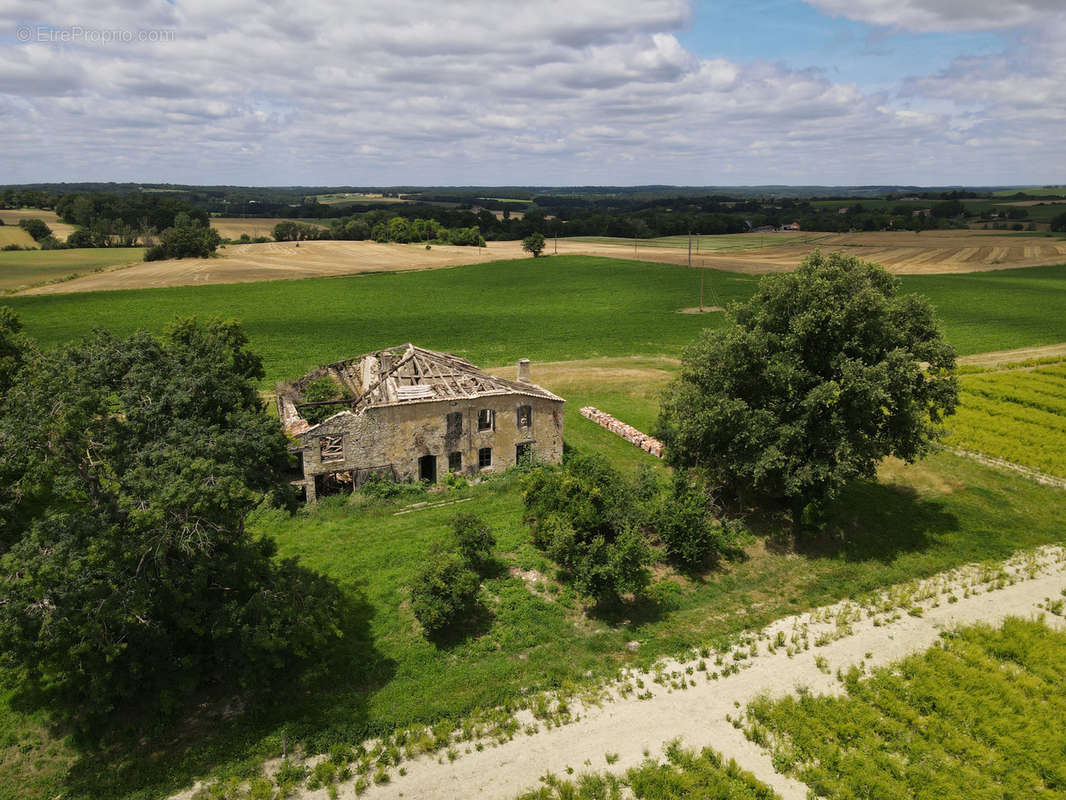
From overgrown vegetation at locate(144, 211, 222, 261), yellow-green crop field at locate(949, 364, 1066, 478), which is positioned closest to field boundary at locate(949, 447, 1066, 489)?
yellow-green crop field at locate(949, 364, 1066, 478)

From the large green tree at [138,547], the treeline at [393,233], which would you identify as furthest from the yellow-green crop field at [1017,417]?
the treeline at [393,233]

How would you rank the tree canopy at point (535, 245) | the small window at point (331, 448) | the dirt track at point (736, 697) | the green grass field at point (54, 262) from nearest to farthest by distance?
the dirt track at point (736, 697), the small window at point (331, 448), the green grass field at point (54, 262), the tree canopy at point (535, 245)

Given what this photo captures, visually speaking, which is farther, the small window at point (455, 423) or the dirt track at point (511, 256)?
the dirt track at point (511, 256)

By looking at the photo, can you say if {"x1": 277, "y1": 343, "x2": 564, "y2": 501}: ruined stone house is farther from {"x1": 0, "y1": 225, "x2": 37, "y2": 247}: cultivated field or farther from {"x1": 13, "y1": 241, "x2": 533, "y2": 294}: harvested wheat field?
{"x1": 0, "y1": 225, "x2": 37, "y2": 247}: cultivated field

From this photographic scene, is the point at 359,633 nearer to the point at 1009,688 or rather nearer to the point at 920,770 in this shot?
the point at 920,770


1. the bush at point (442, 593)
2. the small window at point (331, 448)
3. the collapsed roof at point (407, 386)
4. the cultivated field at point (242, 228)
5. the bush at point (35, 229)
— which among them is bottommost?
the bush at point (442, 593)

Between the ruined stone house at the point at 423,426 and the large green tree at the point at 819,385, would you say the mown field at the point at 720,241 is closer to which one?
the ruined stone house at the point at 423,426
